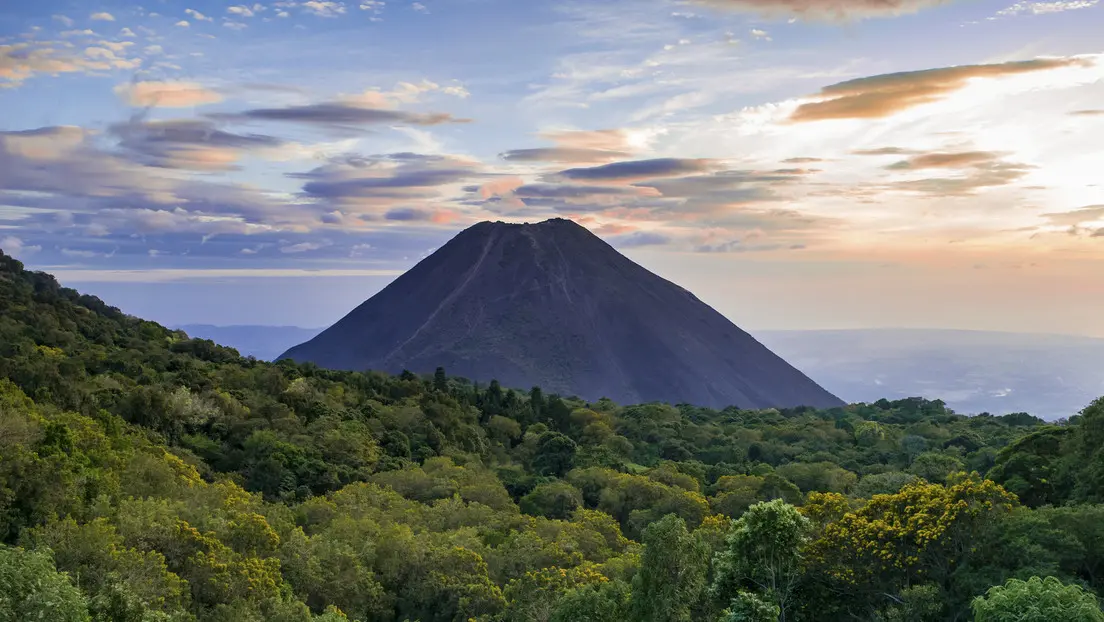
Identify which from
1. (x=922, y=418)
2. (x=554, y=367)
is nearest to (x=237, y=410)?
(x=922, y=418)

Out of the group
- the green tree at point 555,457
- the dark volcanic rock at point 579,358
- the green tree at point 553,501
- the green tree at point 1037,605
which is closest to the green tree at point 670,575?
the green tree at point 1037,605

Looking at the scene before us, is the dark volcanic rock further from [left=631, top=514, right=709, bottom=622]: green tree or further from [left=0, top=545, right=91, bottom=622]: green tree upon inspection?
[left=0, top=545, right=91, bottom=622]: green tree

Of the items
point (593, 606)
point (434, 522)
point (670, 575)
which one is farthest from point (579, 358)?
point (670, 575)

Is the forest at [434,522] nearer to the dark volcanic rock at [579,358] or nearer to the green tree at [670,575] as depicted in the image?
the green tree at [670,575]

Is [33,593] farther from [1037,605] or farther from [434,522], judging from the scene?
[434,522]

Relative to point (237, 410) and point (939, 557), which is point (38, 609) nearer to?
point (939, 557)

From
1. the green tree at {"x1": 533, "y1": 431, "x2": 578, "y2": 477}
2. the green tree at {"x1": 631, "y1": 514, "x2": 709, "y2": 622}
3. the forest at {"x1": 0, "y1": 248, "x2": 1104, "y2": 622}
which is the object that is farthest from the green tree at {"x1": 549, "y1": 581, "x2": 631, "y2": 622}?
the green tree at {"x1": 533, "y1": 431, "x2": 578, "y2": 477}

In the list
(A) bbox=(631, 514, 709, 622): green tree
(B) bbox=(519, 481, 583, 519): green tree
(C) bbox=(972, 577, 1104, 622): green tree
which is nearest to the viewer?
(C) bbox=(972, 577, 1104, 622): green tree
